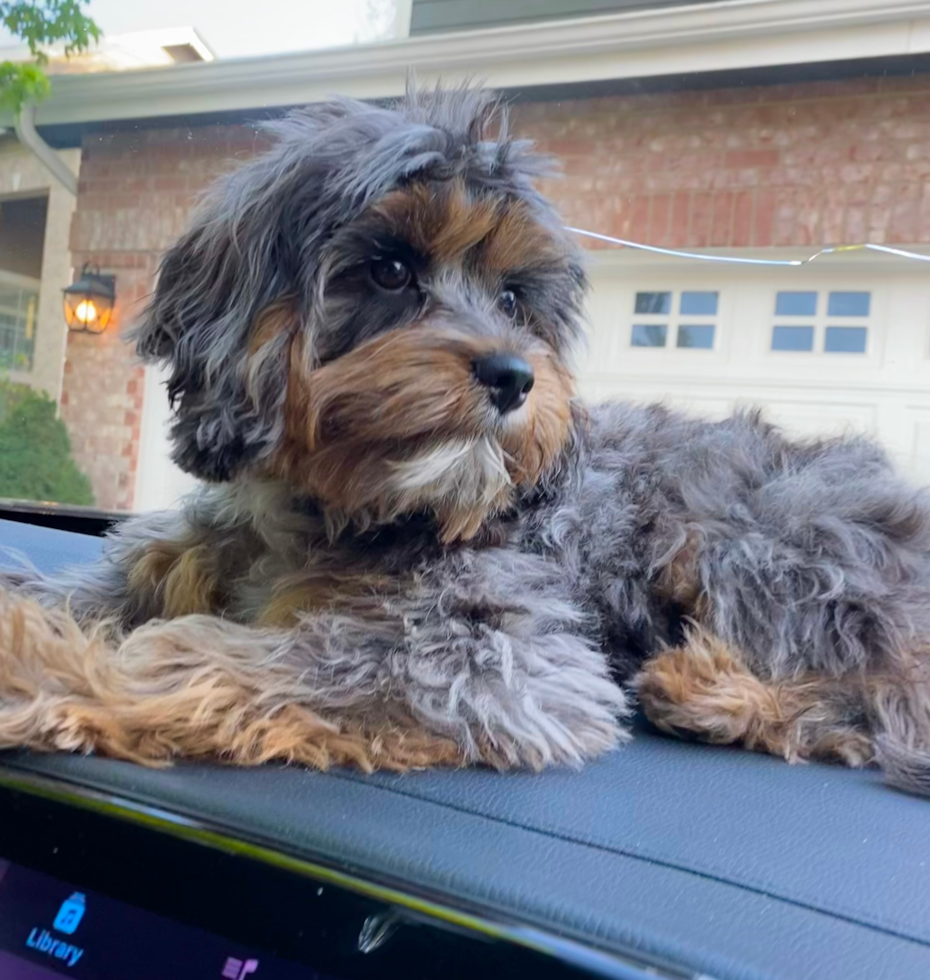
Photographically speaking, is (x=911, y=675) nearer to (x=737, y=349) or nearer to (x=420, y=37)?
(x=737, y=349)

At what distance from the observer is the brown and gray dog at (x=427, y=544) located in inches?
59.8

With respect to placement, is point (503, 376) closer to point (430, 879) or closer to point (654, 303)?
point (430, 879)

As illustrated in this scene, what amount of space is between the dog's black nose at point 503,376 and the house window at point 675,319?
237cm

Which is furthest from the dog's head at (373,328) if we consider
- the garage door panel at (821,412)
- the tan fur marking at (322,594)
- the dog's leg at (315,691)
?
the garage door panel at (821,412)

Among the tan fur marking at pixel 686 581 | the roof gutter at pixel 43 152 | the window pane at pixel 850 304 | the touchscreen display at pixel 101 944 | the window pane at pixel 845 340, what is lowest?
the touchscreen display at pixel 101 944

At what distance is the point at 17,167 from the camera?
4.65m

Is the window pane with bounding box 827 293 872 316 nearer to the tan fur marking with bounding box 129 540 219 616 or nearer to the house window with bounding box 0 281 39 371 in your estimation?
the tan fur marking with bounding box 129 540 219 616

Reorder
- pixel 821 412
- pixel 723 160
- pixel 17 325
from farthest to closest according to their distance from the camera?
pixel 17 325
pixel 723 160
pixel 821 412

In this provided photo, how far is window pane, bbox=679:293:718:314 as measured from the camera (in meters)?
3.94

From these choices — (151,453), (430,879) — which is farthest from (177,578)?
(151,453)

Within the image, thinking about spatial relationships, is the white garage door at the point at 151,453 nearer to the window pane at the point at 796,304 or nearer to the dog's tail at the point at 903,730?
the window pane at the point at 796,304

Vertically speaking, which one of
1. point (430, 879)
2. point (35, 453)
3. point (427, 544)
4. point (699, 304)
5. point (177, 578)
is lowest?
point (430, 879)

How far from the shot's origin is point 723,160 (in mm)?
4004

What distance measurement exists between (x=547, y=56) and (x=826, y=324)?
1.64 meters
